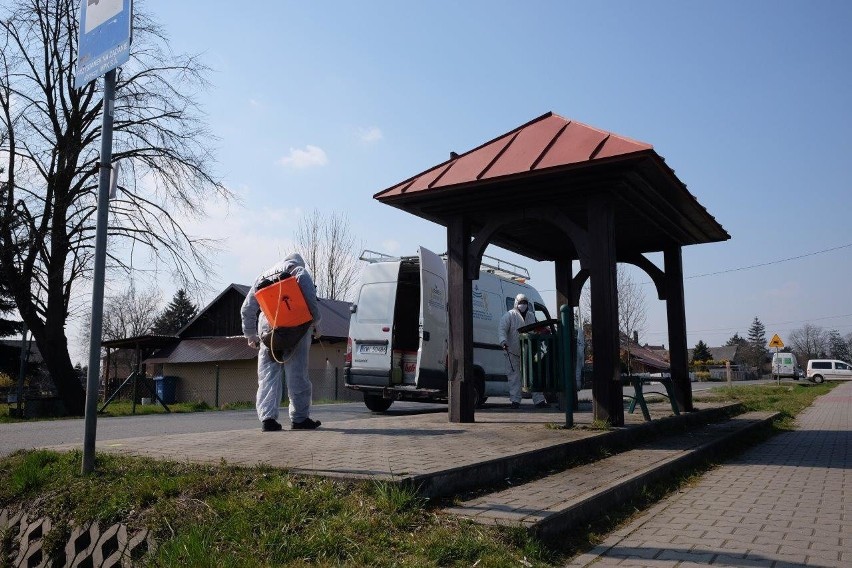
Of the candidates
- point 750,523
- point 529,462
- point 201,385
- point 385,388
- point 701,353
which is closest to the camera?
point 750,523

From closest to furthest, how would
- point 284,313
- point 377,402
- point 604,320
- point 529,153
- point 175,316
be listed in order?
point 284,313
point 604,320
point 529,153
point 377,402
point 175,316

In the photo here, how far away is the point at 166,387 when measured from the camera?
36.8 m

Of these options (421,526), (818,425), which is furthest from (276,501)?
(818,425)

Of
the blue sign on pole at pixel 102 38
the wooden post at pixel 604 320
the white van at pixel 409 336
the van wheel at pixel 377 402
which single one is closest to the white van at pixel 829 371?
the white van at pixel 409 336

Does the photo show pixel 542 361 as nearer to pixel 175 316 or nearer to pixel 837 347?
pixel 175 316

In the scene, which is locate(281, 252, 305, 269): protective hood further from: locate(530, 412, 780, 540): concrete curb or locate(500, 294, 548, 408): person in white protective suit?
locate(500, 294, 548, 408): person in white protective suit

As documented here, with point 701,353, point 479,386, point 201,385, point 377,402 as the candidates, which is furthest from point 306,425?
point 701,353

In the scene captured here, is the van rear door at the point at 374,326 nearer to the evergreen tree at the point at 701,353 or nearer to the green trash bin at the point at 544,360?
the green trash bin at the point at 544,360

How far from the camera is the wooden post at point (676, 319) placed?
36.7ft

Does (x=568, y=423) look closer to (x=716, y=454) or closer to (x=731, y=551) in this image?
(x=716, y=454)

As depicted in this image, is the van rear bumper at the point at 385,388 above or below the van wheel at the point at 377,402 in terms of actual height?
above

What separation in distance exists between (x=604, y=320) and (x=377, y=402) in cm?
620

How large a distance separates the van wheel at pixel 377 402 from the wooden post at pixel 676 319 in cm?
516

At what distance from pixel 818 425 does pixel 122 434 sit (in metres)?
12.6
